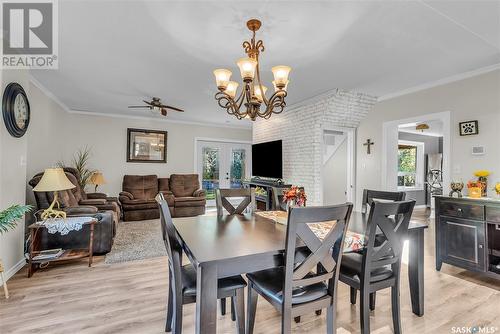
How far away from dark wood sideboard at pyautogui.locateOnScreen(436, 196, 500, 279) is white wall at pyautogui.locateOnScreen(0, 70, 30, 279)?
4.76m

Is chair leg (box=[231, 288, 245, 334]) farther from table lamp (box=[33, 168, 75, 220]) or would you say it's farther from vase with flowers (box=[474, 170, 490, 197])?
vase with flowers (box=[474, 170, 490, 197])

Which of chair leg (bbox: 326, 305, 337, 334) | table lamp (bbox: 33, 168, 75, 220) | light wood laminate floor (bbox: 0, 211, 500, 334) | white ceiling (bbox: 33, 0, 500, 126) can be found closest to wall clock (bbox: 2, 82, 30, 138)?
table lamp (bbox: 33, 168, 75, 220)

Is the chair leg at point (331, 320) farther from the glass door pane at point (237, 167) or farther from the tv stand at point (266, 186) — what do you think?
the glass door pane at point (237, 167)

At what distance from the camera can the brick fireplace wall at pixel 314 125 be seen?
4.46 meters

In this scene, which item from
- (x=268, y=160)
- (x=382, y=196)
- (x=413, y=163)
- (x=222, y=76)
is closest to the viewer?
(x=222, y=76)

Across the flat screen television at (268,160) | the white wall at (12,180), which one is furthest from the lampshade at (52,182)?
the flat screen television at (268,160)

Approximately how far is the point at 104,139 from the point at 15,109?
12.4 ft

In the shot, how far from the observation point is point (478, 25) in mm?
2297

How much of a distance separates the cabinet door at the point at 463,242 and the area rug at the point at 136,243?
354cm

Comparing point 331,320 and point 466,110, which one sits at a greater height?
point 466,110

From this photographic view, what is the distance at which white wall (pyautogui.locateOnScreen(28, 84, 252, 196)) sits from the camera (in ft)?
13.9

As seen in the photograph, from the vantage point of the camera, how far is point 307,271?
1428 mm

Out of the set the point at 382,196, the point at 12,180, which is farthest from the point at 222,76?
the point at 12,180

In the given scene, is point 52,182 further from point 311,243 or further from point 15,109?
point 311,243
